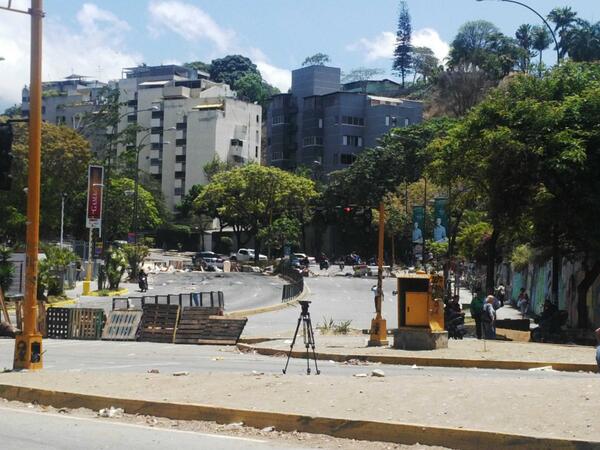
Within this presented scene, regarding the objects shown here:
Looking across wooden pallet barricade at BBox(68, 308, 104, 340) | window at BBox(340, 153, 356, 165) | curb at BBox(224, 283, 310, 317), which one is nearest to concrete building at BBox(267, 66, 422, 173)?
window at BBox(340, 153, 356, 165)

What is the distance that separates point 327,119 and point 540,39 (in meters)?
38.7

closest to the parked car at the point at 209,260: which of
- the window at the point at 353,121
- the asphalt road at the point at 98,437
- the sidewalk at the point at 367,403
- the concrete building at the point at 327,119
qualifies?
the concrete building at the point at 327,119

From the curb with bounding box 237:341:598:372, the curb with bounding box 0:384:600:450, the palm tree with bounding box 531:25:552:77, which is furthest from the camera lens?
the palm tree with bounding box 531:25:552:77

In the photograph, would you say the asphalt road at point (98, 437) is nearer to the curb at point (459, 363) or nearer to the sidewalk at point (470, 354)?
the curb at point (459, 363)

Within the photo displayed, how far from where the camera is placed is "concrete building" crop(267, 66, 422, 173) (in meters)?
122

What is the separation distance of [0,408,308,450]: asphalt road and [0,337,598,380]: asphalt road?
578cm

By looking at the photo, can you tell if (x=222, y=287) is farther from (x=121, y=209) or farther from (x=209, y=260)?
(x=121, y=209)

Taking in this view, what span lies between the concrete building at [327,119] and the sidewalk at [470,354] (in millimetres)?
97071

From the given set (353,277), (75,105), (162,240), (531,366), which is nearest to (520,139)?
(531,366)

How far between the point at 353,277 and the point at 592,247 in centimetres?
4971

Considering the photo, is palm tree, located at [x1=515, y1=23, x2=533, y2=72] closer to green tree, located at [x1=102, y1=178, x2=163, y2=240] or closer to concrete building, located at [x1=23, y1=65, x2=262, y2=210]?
concrete building, located at [x1=23, y1=65, x2=262, y2=210]

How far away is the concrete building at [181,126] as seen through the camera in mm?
126312

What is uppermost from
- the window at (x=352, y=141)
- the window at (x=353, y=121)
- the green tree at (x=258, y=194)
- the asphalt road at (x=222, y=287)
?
the window at (x=353, y=121)

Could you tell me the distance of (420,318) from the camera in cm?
2241
